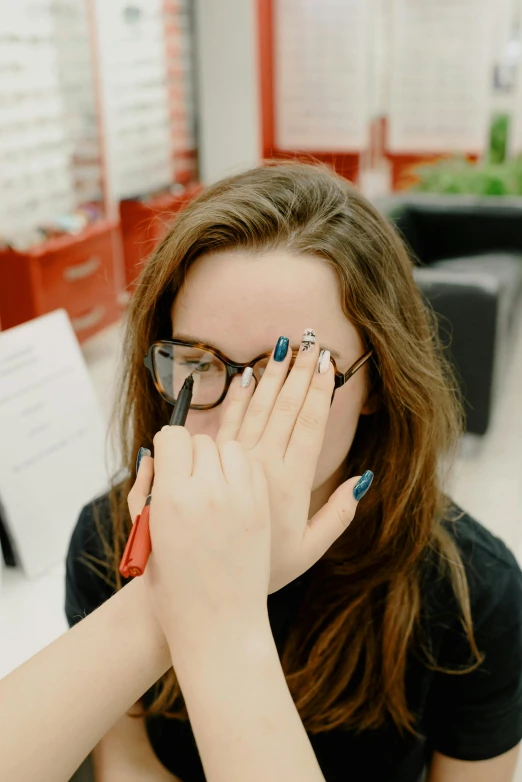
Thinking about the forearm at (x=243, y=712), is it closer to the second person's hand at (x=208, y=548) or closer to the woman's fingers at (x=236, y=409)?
the second person's hand at (x=208, y=548)

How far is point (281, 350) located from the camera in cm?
74

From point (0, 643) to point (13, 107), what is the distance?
2938mm

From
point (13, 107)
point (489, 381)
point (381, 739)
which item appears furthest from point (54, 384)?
point (13, 107)

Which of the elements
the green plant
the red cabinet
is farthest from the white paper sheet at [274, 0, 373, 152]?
the red cabinet

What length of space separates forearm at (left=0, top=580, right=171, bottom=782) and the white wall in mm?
4865

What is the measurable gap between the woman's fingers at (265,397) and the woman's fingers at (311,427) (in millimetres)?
17

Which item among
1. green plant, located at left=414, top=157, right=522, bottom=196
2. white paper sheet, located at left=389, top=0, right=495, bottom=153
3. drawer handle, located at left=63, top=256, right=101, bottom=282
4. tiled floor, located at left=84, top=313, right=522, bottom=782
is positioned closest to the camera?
tiled floor, located at left=84, top=313, right=522, bottom=782

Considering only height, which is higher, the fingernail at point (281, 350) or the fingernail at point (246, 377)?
the fingernail at point (281, 350)

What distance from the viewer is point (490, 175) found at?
418cm

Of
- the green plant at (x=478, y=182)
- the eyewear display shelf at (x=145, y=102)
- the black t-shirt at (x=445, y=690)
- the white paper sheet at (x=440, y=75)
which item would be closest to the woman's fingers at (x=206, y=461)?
the black t-shirt at (x=445, y=690)

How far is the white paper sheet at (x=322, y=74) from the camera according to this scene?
557 cm

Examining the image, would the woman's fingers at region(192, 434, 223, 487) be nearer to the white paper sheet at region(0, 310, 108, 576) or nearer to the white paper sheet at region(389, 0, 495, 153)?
the white paper sheet at region(0, 310, 108, 576)

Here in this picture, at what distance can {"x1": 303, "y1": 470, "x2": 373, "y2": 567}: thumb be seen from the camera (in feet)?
2.11

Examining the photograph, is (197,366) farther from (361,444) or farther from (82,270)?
(82,270)
